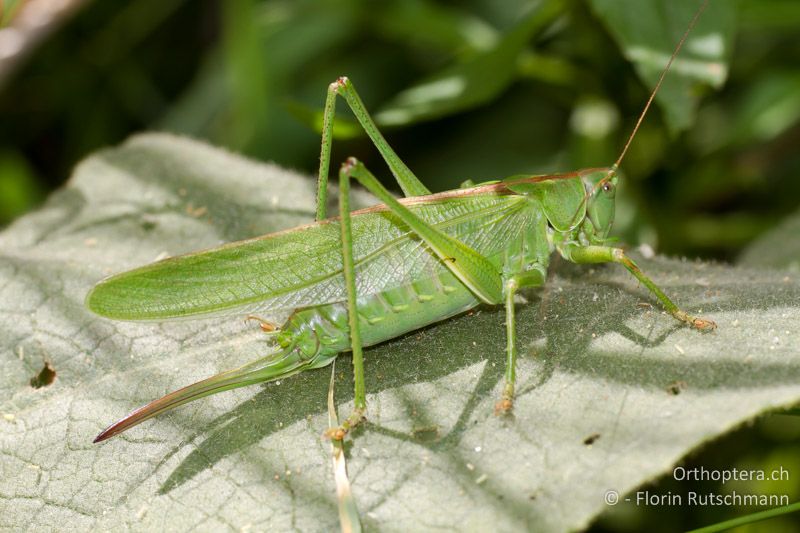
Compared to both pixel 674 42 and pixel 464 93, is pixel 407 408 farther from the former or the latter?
pixel 674 42

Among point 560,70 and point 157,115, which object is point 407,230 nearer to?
point 560,70

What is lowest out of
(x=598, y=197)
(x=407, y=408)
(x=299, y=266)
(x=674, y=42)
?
(x=407, y=408)

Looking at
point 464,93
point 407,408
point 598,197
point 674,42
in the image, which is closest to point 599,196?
point 598,197

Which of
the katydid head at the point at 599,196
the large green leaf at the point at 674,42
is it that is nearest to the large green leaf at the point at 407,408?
the katydid head at the point at 599,196

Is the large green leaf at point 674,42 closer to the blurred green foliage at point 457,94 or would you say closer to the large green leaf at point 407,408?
the blurred green foliage at point 457,94

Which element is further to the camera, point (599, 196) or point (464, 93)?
point (464, 93)

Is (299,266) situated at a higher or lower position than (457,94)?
lower
